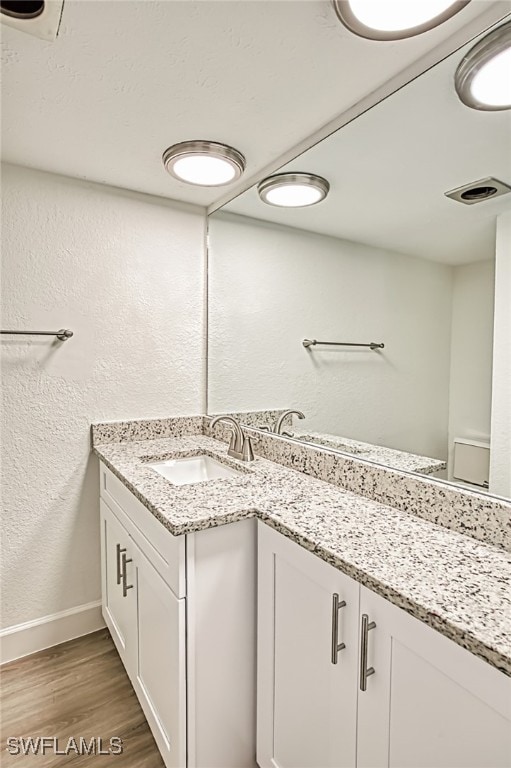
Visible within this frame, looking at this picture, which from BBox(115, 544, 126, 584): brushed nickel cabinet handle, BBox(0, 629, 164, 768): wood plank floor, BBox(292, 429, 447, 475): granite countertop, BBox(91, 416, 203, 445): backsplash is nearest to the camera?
BBox(292, 429, 447, 475): granite countertop

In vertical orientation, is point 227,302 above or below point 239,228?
below

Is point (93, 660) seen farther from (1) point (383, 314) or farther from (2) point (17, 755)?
(1) point (383, 314)

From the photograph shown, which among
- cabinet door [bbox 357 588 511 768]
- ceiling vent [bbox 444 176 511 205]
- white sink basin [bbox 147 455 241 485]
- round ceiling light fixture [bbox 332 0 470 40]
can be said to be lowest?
cabinet door [bbox 357 588 511 768]

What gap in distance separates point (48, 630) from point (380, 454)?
5.59ft

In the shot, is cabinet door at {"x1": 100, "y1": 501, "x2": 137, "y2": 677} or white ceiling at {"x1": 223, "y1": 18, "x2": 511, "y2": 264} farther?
cabinet door at {"x1": 100, "y1": 501, "x2": 137, "y2": 677}

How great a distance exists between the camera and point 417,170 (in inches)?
51.4

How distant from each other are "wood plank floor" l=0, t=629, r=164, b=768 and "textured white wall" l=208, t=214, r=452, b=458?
1.26 m

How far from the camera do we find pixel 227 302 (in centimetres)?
214

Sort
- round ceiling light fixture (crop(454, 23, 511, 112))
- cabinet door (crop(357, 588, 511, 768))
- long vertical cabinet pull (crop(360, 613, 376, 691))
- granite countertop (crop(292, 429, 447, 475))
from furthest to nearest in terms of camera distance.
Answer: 1. granite countertop (crop(292, 429, 447, 475))
2. round ceiling light fixture (crop(454, 23, 511, 112))
3. long vertical cabinet pull (crop(360, 613, 376, 691))
4. cabinet door (crop(357, 588, 511, 768))

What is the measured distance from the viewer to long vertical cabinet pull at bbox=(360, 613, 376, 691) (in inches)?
33.6

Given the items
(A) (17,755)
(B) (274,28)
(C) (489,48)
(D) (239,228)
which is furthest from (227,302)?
(A) (17,755)

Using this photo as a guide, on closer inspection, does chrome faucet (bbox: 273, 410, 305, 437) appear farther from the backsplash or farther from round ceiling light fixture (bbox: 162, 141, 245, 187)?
round ceiling light fixture (bbox: 162, 141, 245, 187)

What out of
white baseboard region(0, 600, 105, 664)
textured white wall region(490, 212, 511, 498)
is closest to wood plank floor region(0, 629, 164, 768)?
white baseboard region(0, 600, 105, 664)

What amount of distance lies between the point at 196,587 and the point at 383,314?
3.48ft
